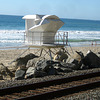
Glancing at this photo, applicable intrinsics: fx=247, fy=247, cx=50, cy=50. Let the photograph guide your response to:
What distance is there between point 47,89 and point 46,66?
2.94m

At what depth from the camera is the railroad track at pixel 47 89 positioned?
8117 millimetres

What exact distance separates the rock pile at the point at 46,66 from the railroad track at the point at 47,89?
1.57m

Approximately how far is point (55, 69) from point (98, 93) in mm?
4242

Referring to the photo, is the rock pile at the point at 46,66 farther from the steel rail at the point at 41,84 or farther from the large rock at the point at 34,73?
the steel rail at the point at 41,84

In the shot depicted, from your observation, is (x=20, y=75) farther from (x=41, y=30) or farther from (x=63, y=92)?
(x=41, y=30)

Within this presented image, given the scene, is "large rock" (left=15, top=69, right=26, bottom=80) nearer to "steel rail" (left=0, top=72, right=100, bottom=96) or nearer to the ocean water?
"steel rail" (left=0, top=72, right=100, bottom=96)

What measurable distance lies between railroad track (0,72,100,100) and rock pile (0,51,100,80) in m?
1.57

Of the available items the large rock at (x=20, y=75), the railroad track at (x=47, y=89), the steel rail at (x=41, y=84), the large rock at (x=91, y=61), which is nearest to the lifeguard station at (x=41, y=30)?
the large rock at (x=91, y=61)

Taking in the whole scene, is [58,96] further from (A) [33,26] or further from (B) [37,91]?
(A) [33,26]

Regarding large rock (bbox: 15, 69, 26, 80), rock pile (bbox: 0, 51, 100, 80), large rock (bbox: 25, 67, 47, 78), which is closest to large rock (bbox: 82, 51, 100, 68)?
rock pile (bbox: 0, 51, 100, 80)

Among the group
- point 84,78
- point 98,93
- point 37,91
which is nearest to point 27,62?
point 84,78

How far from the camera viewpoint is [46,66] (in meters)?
12.1

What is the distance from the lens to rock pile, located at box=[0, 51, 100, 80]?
11.6m

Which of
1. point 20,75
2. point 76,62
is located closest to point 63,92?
point 20,75
